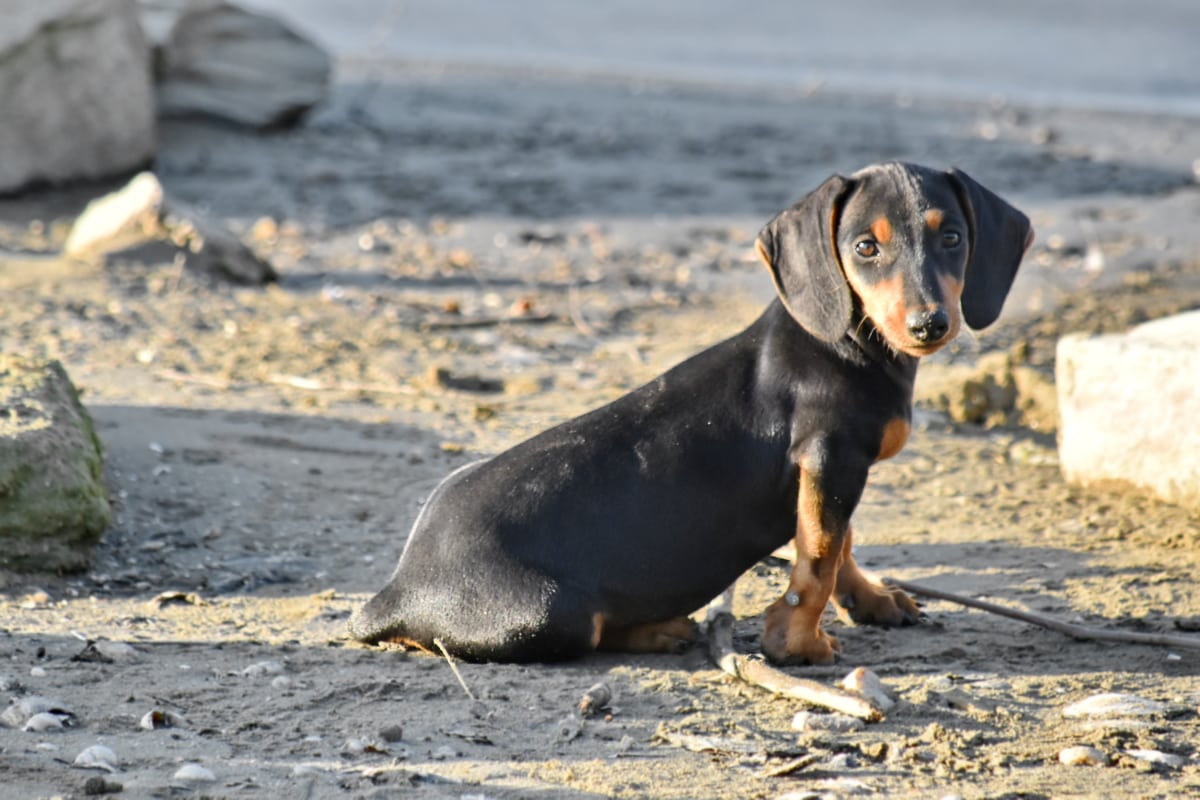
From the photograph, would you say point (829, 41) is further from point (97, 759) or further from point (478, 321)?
point (97, 759)

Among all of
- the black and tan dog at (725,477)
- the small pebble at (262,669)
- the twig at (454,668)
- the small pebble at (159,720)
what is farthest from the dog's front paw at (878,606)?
the small pebble at (159,720)

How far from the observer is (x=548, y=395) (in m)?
7.50

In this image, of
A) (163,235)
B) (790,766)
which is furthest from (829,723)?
(163,235)

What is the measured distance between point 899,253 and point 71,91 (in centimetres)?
867

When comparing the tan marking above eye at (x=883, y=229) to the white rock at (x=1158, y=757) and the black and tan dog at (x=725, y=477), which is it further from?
the white rock at (x=1158, y=757)

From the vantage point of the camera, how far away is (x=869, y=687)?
4.29m

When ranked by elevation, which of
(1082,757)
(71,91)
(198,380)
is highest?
(71,91)

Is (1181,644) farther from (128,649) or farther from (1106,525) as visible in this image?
(128,649)

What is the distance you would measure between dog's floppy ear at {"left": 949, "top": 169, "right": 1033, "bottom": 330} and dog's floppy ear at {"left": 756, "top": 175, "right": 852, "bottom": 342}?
35 cm

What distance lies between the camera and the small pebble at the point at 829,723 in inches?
164

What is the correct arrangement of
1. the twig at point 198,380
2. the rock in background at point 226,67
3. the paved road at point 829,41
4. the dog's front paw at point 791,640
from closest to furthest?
the dog's front paw at point 791,640 < the twig at point 198,380 < the rock in background at point 226,67 < the paved road at point 829,41

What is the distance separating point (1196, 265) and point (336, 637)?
7040 millimetres

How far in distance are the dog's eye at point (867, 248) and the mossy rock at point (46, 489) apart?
109 inches

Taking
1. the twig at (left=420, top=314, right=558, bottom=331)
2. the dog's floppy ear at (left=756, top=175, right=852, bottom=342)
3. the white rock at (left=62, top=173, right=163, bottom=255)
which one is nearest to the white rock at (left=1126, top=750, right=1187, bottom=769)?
the dog's floppy ear at (left=756, top=175, right=852, bottom=342)
